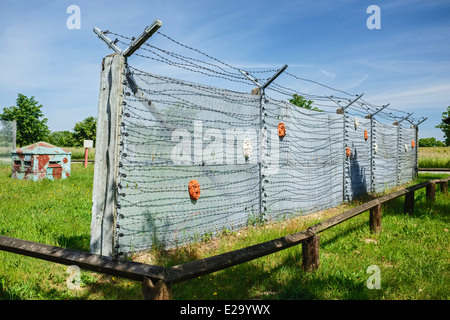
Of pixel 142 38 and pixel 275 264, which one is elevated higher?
pixel 142 38

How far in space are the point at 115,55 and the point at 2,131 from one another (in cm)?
1882

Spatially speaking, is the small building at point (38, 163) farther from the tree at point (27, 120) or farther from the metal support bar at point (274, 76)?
the tree at point (27, 120)

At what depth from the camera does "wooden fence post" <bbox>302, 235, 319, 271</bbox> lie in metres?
3.40

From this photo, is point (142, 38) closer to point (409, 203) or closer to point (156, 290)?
point (156, 290)

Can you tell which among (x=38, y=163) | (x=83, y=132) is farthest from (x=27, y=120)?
(x=38, y=163)

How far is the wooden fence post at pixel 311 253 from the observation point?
3.40 m

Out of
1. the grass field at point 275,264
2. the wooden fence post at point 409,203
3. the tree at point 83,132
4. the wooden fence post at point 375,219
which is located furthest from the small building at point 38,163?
the tree at point 83,132


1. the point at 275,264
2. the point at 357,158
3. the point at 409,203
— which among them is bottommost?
the point at 275,264

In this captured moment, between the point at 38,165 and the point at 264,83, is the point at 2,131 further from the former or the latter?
the point at 264,83

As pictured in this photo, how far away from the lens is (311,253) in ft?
11.3

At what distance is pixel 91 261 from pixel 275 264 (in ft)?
7.30

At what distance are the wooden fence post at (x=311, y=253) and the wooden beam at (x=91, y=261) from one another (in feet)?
6.44

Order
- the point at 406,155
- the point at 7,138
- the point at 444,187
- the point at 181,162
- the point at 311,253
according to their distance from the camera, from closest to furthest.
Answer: the point at 311,253 < the point at 181,162 < the point at 444,187 < the point at 406,155 < the point at 7,138

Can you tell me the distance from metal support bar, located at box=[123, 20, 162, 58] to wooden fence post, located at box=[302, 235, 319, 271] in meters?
2.83
